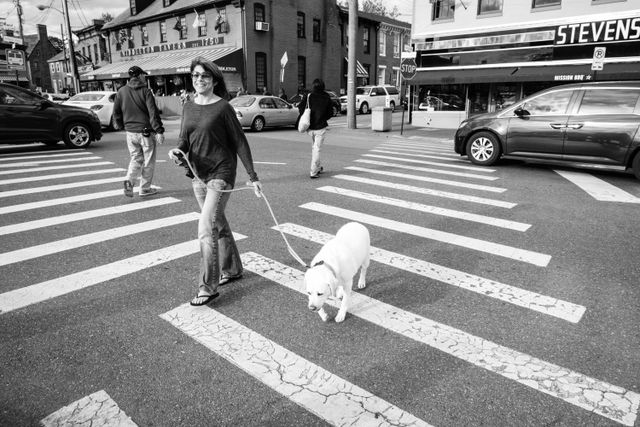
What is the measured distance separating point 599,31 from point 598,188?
43.5 ft

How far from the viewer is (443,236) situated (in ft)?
19.3

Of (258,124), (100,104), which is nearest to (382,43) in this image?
(258,124)

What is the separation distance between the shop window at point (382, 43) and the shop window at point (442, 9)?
21.9 m

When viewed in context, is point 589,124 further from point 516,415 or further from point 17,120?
point 17,120

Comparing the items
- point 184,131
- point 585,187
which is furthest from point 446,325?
point 585,187

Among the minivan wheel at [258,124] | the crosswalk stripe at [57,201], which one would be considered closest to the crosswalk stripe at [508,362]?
the crosswalk stripe at [57,201]

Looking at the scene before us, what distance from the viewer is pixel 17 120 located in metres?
12.3

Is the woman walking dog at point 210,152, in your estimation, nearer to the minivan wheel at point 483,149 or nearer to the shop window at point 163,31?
the minivan wheel at point 483,149

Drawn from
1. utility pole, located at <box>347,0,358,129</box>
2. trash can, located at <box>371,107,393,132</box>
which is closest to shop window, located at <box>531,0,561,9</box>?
trash can, located at <box>371,107,393,132</box>

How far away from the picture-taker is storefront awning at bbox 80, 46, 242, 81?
31356mm

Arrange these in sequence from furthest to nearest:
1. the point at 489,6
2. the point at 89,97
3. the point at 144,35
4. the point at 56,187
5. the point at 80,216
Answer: the point at 144,35 → the point at 489,6 → the point at 89,97 → the point at 56,187 → the point at 80,216

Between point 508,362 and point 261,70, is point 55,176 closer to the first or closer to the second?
point 508,362

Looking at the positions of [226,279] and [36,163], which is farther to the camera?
[36,163]

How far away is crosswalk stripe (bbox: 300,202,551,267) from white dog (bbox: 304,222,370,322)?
2.04 meters
